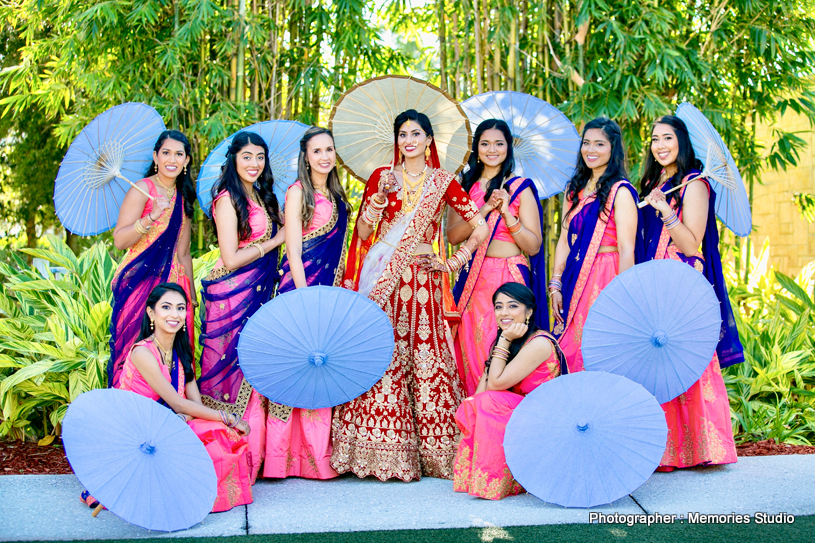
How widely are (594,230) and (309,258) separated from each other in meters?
1.29

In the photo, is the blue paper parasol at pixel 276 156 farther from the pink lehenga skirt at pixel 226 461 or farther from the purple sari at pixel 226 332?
the pink lehenga skirt at pixel 226 461

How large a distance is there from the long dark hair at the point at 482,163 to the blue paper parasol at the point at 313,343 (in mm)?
935

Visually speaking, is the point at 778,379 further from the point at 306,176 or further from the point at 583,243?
the point at 306,176

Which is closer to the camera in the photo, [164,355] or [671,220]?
[164,355]

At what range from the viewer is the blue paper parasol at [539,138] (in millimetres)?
3857

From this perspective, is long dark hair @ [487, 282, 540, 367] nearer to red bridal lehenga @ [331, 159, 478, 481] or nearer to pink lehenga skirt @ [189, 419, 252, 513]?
red bridal lehenga @ [331, 159, 478, 481]

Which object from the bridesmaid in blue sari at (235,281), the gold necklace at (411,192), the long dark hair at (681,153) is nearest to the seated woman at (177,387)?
the bridesmaid in blue sari at (235,281)

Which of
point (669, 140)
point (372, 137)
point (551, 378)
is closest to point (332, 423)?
point (551, 378)

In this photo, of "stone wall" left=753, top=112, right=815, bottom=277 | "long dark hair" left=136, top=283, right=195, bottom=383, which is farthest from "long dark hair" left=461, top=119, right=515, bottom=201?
"stone wall" left=753, top=112, right=815, bottom=277

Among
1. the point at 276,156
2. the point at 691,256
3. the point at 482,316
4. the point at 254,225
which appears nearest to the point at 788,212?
the point at 691,256

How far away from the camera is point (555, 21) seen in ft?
17.4

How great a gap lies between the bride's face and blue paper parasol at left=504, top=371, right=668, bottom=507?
46.8 inches

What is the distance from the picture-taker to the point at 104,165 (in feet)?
11.5

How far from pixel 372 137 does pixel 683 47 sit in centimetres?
250
